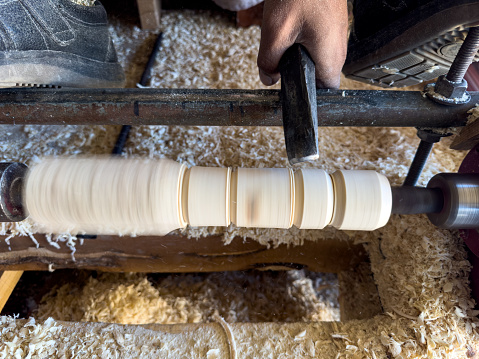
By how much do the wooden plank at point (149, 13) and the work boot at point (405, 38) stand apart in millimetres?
1086

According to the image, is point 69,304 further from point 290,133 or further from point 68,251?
point 290,133

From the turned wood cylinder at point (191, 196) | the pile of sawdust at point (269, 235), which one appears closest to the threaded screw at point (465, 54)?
the turned wood cylinder at point (191, 196)

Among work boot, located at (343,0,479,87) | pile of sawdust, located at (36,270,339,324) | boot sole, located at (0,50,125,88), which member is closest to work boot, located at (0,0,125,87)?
boot sole, located at (0,50,125,88)

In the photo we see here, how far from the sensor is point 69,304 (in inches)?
53.7

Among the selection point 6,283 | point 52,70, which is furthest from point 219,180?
point 6,283

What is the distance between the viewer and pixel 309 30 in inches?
31.5

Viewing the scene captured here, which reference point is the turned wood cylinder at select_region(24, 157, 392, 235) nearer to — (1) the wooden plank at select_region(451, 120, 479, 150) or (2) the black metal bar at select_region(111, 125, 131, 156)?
(1) the wooden plank at select_region(451, 120, 479, 150)

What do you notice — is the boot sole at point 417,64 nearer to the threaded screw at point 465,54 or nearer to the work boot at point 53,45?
the threaded screw at point 465,54

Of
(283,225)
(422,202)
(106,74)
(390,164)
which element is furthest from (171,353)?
(106,74)

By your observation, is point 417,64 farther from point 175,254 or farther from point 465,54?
point 175,254

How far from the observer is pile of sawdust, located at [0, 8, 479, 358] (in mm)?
943

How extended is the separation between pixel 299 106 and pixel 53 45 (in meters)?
0.88

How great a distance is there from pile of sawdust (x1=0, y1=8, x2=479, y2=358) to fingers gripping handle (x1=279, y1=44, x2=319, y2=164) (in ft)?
1.61

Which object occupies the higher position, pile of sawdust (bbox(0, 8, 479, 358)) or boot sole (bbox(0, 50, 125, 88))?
boot sole (bbox(0, 50, 125, 88))
